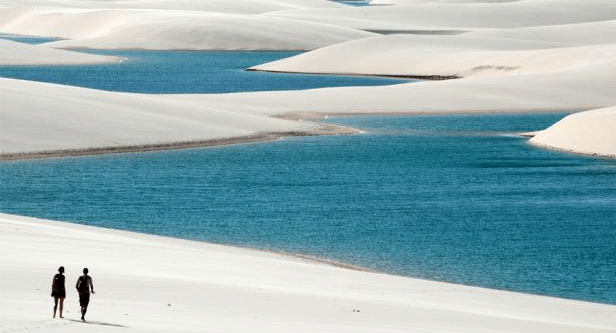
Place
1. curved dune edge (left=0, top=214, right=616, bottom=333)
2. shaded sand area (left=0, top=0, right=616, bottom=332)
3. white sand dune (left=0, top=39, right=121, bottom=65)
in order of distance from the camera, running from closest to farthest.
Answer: curved dune edge (left=0, top=214, right=616, bottom=333) → shaded sand area (left=0, top=0, right=616, bottom=332) → white sand dune (left=0, top=39, right=121, bottom=65)

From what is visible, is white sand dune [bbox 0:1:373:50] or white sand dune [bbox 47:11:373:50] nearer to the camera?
white sand dune [bbox 47:11:373:50]

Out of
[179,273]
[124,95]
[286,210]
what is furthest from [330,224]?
[124,95]

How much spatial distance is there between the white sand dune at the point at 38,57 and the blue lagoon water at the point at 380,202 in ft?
210

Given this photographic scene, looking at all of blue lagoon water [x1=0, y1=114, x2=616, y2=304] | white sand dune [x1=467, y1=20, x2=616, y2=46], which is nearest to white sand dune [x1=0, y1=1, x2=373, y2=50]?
white sand dune [x1=467, y1=20, x2=616, y2=46]

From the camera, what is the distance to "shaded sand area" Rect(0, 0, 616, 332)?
66.1 feet

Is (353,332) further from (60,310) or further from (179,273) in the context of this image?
(179,273)

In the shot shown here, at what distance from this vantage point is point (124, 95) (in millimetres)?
67062

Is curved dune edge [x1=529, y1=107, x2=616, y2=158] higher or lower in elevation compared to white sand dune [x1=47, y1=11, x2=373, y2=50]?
lower

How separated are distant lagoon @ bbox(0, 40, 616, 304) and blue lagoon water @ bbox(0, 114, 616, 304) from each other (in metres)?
0.05

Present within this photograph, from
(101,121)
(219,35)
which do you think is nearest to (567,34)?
(219,35)

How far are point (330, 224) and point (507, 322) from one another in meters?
14.3

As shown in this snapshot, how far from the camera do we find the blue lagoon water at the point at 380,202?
29.4 meters

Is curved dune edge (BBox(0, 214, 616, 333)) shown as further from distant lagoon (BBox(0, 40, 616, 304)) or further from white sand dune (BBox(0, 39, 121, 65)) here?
white sand dune (BBox(0, 39, 121, 65))

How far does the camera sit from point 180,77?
104 meters
